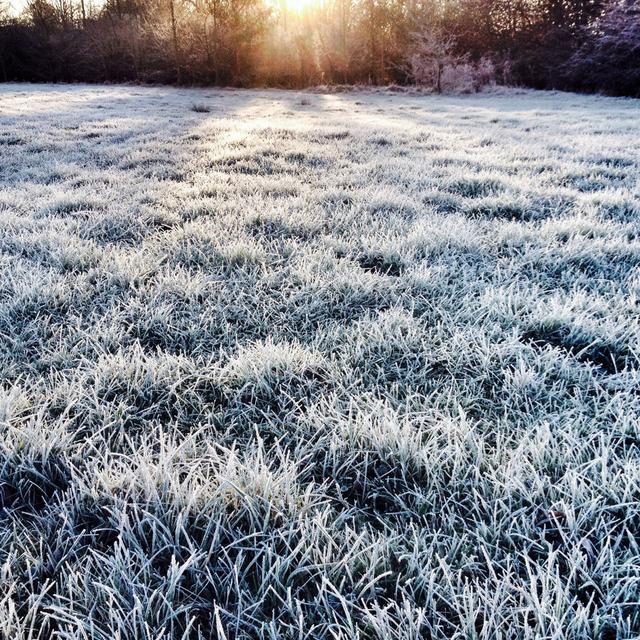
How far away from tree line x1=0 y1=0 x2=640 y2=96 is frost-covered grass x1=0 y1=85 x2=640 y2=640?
33686mm

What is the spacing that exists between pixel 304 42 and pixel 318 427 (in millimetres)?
42092

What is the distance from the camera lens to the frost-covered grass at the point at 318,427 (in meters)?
0.97

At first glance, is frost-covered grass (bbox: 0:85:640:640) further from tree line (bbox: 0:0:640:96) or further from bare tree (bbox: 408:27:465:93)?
tree line (bbox: 0:0:640:96)

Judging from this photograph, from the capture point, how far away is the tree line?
32500mm

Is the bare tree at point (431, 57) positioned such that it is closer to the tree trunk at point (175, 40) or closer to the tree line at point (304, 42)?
the tree line at point (304, 42)

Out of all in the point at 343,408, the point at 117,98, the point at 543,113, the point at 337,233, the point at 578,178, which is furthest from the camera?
the point at 117,98

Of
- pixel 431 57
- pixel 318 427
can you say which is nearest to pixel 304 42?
pixel 431 57

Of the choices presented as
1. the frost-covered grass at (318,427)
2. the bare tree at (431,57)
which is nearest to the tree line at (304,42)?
the bare tree at (431,57)

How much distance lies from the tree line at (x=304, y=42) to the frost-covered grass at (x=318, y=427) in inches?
1326

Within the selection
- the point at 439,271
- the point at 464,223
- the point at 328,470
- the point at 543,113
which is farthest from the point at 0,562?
the point at 543,113

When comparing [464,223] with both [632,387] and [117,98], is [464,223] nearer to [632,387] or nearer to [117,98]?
[632,387]

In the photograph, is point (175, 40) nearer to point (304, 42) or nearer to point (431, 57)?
point (304, 42)

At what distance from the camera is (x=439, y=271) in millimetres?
2785

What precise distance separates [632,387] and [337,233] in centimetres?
247
